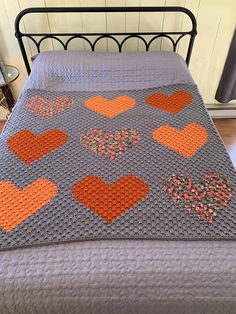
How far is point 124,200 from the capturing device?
2.67ft

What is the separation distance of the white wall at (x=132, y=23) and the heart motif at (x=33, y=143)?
92cm

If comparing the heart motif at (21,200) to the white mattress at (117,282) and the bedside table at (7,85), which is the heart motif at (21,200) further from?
the bedside table at (7,85)

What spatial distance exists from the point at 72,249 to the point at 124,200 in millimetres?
218

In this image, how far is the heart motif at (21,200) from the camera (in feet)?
2.52

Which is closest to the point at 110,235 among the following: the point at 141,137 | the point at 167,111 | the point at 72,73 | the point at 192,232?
the point at 192,232

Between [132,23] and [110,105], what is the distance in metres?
0.76

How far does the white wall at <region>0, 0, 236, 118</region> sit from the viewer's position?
5.03 feet

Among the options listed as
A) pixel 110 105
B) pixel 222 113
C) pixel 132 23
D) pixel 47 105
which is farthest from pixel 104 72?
pixel 222 113

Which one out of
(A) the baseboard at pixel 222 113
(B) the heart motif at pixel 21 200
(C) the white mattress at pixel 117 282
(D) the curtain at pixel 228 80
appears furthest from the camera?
(A) the baseboard at pixel 222 113

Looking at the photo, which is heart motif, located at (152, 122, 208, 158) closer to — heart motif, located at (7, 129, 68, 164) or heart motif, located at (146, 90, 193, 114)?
heart motif, located at (146, 90, 193, 114)

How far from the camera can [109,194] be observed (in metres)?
0.83

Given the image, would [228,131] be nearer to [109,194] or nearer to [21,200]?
[109,194]

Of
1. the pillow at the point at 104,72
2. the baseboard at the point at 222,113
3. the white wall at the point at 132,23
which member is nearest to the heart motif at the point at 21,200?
the pillow at the point at 104,72

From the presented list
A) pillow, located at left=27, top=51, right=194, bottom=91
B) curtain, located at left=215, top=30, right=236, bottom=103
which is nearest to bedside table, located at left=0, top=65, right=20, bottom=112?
pillow, located at left=27, top=51, right=194, bottom=91
